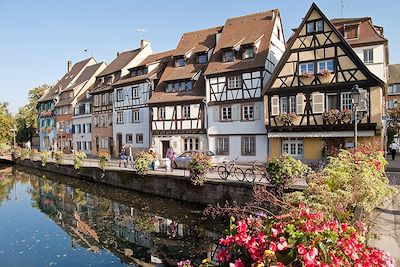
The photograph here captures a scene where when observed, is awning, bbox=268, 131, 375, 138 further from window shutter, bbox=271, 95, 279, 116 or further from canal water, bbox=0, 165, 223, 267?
canal water, bbox=0, 165, 223, 267

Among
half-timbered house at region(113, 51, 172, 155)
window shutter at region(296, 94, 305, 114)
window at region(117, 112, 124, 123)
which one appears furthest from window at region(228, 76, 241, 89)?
window at region(117, 112, 124, 123)

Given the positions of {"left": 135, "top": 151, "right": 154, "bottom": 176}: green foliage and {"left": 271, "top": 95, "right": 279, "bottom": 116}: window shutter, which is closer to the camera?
{"left": 135, "top": 151, "right": 154, "bottom": 176}: green foliage

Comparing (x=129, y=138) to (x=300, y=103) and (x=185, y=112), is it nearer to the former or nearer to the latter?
(x=185, y=112)

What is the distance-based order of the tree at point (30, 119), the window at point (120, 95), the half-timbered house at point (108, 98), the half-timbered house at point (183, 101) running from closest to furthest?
the half-timbered house at point (183, 101), the window at point (120, 95), the half-timbered house at point (108, 98), the tree at point (30, 119)

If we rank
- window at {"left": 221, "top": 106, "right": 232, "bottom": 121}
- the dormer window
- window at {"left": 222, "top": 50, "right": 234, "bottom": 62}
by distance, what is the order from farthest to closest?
window at {"left": 222, "top": 50, "right": 234, "bottom": 62}, window at {"left": 221, "top": 106, "right": 232, "bottom": 121}, the dormer window

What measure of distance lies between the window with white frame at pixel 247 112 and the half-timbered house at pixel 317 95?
158 centimetres

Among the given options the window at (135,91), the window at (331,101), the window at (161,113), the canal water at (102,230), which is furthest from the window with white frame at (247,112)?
the window at (135,91)

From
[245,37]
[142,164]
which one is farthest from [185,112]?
[142,164]

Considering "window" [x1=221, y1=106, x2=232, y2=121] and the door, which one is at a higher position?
"window" [x1=221, y1=106, x2=232, y2=121]

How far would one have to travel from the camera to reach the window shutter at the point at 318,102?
22.8 meters

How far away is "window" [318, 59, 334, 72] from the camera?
22669 millimetres

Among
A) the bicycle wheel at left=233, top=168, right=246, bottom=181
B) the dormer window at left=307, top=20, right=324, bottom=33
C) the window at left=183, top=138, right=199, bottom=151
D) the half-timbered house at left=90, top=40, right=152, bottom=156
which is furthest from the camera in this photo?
the half-timbered house at left=90, top=40, right=152, bottom=156

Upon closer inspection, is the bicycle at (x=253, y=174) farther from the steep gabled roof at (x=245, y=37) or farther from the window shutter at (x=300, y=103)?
the steep gabled roof at (x=245, y=37)

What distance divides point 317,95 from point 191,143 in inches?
447
